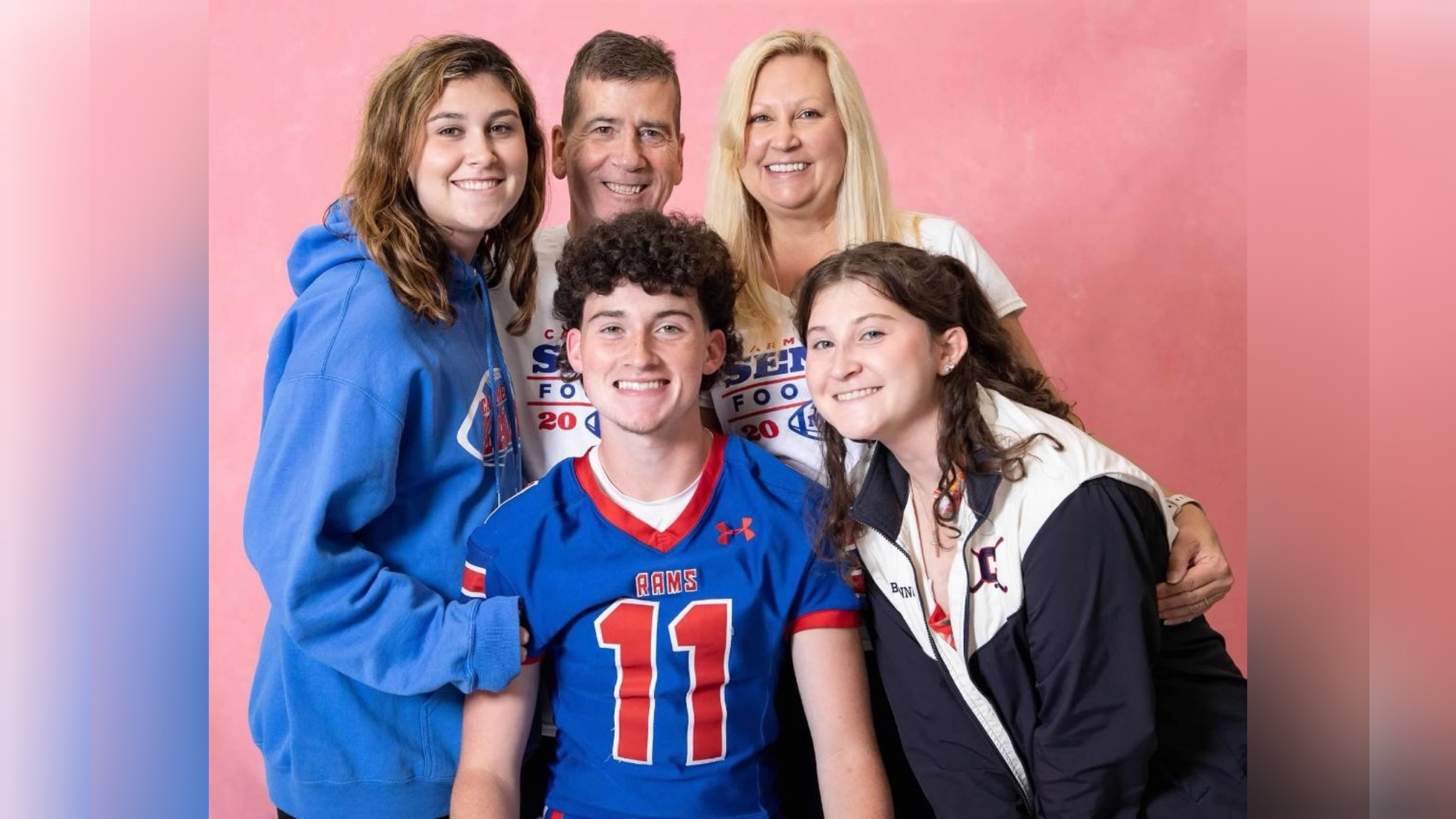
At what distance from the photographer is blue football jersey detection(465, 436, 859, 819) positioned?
2.11 metres

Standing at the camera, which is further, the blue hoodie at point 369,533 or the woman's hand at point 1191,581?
the woman's hand at point 1191,581

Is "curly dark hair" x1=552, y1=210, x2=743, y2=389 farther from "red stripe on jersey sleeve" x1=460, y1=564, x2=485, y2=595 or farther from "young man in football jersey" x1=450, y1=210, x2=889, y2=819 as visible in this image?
"red stripe on jersey sleeve" x1=460, y1=564, x2=485, y2=595

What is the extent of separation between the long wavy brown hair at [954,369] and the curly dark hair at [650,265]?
0.15 meters

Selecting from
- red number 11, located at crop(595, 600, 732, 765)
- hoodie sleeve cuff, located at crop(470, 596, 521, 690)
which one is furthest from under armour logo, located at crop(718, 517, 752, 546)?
hoodie sleeve cuff, located at crop(470, 596, 521, 690)

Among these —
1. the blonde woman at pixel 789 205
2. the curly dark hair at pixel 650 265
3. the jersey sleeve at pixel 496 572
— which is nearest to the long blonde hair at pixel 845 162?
the blonde woman at pixel 789 205

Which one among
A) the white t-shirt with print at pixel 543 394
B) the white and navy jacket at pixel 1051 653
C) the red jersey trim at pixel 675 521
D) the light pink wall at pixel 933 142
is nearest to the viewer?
the white and navy jacket at pixel 1051 653

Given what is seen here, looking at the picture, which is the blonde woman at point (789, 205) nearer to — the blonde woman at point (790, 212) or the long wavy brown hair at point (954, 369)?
the blonde woman at point (790, 212)

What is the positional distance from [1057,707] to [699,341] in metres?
0.85

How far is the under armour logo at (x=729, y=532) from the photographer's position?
2.17m

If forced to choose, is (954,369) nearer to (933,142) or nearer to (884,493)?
(884,493)

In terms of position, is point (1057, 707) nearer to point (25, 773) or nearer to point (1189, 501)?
point (1189, 501)

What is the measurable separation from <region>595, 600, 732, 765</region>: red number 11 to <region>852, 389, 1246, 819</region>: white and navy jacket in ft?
1.00

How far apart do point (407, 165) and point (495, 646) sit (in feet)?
2.80

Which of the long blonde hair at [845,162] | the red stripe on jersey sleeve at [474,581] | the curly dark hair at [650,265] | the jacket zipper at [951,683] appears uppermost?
the long blonde hair at [845,162]
